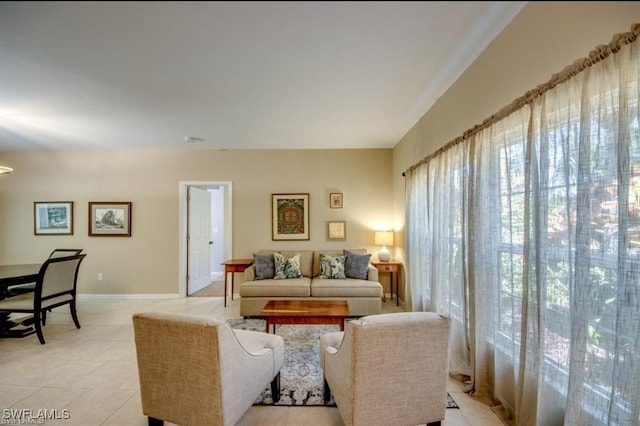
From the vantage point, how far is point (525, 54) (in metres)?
1.55

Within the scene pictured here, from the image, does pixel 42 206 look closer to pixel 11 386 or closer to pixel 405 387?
pixel 11 386

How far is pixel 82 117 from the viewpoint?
3203 millimetres

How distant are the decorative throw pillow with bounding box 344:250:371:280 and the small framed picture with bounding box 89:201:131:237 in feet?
12.6

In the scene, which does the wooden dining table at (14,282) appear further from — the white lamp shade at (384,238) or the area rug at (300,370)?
the white lamp shade at (384,238)

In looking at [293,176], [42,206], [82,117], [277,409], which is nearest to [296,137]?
[293,176]

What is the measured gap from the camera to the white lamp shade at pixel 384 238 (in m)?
4.31

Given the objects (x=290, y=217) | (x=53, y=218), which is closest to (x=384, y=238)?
(x=290, y=217)

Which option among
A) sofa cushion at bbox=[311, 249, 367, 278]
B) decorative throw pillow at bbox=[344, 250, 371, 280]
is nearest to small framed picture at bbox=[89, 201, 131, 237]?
sofa cushion at bbox=[311, 249, 367, 278]

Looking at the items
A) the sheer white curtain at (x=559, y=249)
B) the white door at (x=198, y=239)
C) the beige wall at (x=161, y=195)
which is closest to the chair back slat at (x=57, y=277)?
the beige wall at (x=161, y=195)

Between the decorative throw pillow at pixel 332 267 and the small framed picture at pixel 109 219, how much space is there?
3.45 m

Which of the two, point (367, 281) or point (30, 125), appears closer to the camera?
point (30, 125)

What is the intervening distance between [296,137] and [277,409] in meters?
3.34

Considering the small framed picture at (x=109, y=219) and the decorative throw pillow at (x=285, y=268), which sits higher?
the small framed picture at (x=109, y=219)

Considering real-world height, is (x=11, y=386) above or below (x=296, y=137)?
below
